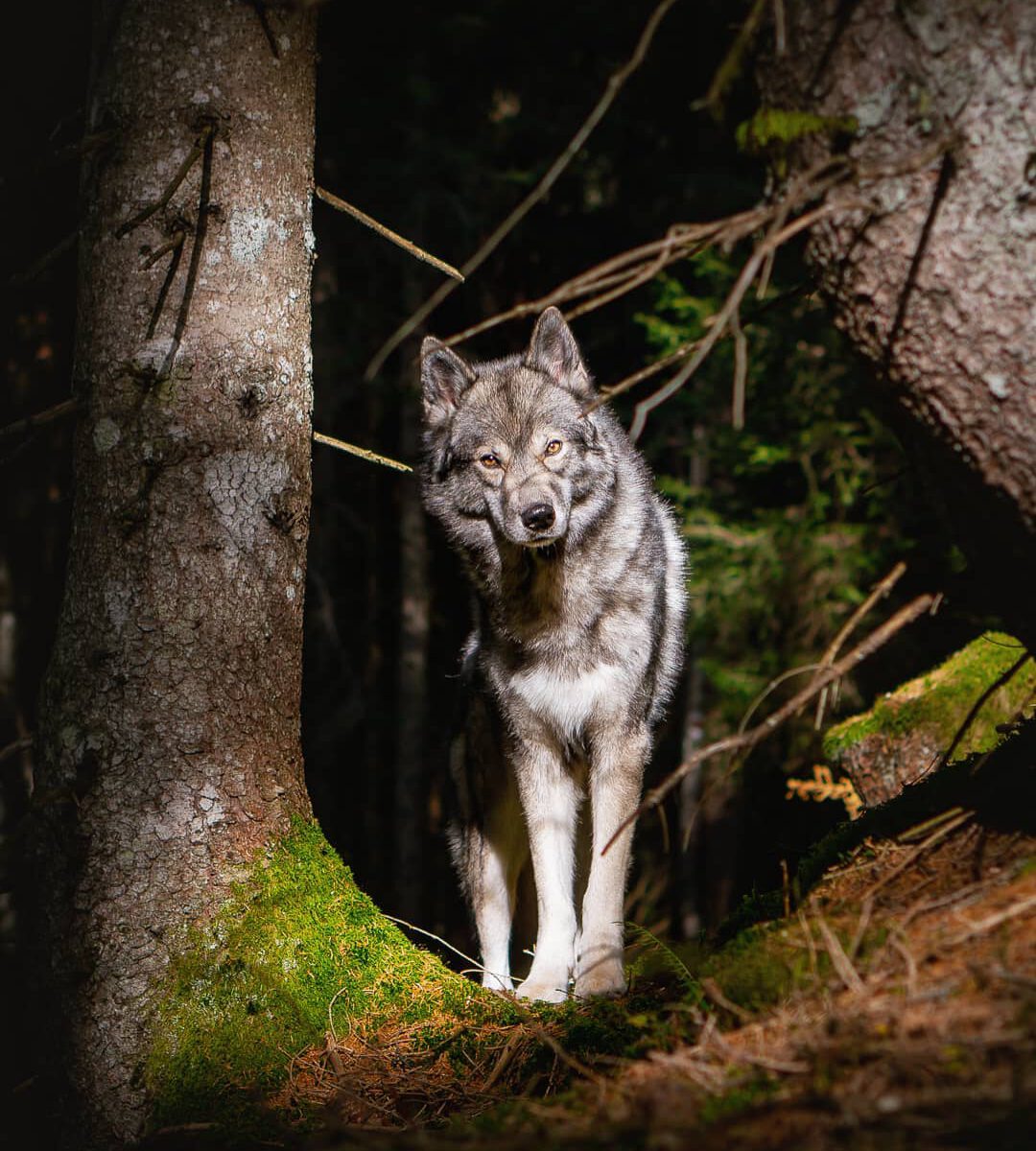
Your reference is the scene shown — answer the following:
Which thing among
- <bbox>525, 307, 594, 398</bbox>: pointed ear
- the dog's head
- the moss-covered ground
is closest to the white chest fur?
the dog's head

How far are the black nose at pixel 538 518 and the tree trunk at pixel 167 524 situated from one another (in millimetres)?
1165

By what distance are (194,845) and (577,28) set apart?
31.8 feet

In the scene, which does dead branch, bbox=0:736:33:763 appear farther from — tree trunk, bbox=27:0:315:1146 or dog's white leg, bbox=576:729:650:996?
dog's white leg, bbox=576:729:650:996

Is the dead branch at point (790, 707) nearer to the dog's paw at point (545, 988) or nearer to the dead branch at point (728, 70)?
the dead branch at point (728, 70)

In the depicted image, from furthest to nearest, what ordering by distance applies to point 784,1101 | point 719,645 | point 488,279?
1. point 488,279
2. point 719,645
3. point 784,1101

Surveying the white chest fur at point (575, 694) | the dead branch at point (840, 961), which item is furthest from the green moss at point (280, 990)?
the dead branch at point (840, 961)

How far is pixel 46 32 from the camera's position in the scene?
4254mm

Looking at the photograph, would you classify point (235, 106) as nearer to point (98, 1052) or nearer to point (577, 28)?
point (98, 1052)

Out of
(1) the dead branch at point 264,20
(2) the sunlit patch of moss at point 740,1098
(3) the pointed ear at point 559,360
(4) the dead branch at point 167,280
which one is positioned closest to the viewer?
(2) the sunlit patch of moss at point 740,1098

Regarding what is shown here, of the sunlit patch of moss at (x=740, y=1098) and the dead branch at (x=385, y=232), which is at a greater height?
the dead branch at (x=385, y=232)

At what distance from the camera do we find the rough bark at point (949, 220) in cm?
212

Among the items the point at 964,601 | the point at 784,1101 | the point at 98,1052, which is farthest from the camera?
the point at 98,1052

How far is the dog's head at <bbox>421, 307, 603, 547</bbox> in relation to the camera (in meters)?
A: 4.50

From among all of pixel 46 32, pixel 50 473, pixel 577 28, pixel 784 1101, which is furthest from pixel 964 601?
pixel 577 28
